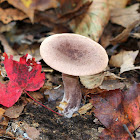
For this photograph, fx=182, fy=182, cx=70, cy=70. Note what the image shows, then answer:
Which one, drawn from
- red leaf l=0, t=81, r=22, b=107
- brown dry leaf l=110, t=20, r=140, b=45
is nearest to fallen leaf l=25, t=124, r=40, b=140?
red leaf l=0, t=81, r=22, b=107

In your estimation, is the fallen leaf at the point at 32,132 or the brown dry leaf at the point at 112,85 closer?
the fallen leaf at the point at 32,132

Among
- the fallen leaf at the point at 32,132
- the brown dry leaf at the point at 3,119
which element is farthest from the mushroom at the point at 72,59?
the brown dry leaf at the point at 3,119

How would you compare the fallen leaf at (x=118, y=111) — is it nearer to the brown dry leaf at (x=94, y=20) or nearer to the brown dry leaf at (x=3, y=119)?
the brown dry leaf at (x=3, y=119)

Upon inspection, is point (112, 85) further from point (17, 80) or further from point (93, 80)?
point (17, 80)

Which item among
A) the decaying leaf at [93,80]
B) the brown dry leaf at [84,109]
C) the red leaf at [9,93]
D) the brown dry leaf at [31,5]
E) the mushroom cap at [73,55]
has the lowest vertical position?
the brown dry leaf at [84,109]

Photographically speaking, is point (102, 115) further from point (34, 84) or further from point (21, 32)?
point (21, 32)

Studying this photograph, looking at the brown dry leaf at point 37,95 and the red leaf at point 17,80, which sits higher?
the red leaf at point 17,80
